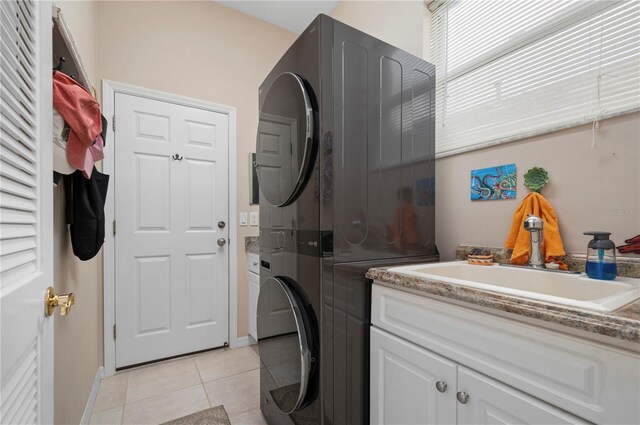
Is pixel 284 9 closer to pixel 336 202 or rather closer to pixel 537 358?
pixel 336 202

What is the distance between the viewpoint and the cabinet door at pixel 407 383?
2.85ft

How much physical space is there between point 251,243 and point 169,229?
0.67m

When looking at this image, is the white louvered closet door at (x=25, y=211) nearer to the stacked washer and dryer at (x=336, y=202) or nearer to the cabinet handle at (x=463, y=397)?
the stacked washer and dryer at (x=336, y=202)

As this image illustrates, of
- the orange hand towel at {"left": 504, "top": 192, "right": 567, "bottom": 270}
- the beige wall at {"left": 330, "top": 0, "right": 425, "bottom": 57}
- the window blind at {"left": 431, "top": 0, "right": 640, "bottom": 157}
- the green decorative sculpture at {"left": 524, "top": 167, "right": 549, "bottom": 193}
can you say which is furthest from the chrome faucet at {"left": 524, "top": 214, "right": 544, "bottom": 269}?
the beige wall at {"left": 330, "top": 0, "right": 425, "bottom": 57}

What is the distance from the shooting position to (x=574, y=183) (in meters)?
1.13

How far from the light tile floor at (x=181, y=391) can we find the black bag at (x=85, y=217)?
41.5 inches

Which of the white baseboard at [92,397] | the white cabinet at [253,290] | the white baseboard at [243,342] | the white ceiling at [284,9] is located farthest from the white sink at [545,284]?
the white ceiling at [284,9]

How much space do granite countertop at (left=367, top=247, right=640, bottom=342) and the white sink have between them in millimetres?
30

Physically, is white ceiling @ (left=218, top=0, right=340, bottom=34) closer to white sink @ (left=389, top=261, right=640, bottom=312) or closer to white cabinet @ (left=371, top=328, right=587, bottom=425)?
white sink @ (left=389, top=261, right=640, bottom=312)

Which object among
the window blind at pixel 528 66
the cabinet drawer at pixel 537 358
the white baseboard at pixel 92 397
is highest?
the window blind at pixel 528 66

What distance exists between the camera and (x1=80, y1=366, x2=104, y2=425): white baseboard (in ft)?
5.11

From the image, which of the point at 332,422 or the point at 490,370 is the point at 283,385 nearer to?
the point at 332,422

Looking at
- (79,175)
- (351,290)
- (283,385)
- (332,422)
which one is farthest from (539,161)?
(79,175)

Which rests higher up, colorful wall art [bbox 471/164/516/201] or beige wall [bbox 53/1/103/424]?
colorful wall art [bbox 471/164/516/201]
